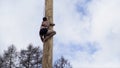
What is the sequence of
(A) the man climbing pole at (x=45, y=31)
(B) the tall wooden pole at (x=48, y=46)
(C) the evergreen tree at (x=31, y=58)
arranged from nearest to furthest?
(B) the tall wooden pole at (x=48, y=46)
(A) the man climbing pole at (x=45, y=31)
(C) the evergreen tree at (x=31, y=58)

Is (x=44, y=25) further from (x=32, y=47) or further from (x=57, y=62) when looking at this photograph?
(x=32, y=47)

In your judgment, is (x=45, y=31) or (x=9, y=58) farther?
(x=9, y=58)

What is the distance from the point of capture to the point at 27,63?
48.3 metres

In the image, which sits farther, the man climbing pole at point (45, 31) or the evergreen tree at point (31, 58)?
the evergreen tree at point (31, 58)

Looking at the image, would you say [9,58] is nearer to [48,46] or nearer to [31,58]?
[31,58]

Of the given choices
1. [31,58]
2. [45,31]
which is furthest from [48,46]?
[31,58]

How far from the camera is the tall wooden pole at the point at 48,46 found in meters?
12.0

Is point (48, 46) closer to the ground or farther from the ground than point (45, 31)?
closer to the ground

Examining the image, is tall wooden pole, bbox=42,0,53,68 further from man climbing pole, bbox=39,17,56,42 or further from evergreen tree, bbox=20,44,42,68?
evergreen tree, bbox=20,44,42,68

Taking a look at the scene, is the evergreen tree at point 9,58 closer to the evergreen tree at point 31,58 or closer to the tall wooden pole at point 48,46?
the evergreen tree at point 31,58

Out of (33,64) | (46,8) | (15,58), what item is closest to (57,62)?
(33,64)

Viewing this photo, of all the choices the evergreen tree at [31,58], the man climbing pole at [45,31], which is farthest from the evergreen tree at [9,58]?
the man climbing pole at [45,31]

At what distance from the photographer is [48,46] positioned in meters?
12.3

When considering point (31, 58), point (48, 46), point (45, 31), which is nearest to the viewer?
point (48, 46)
